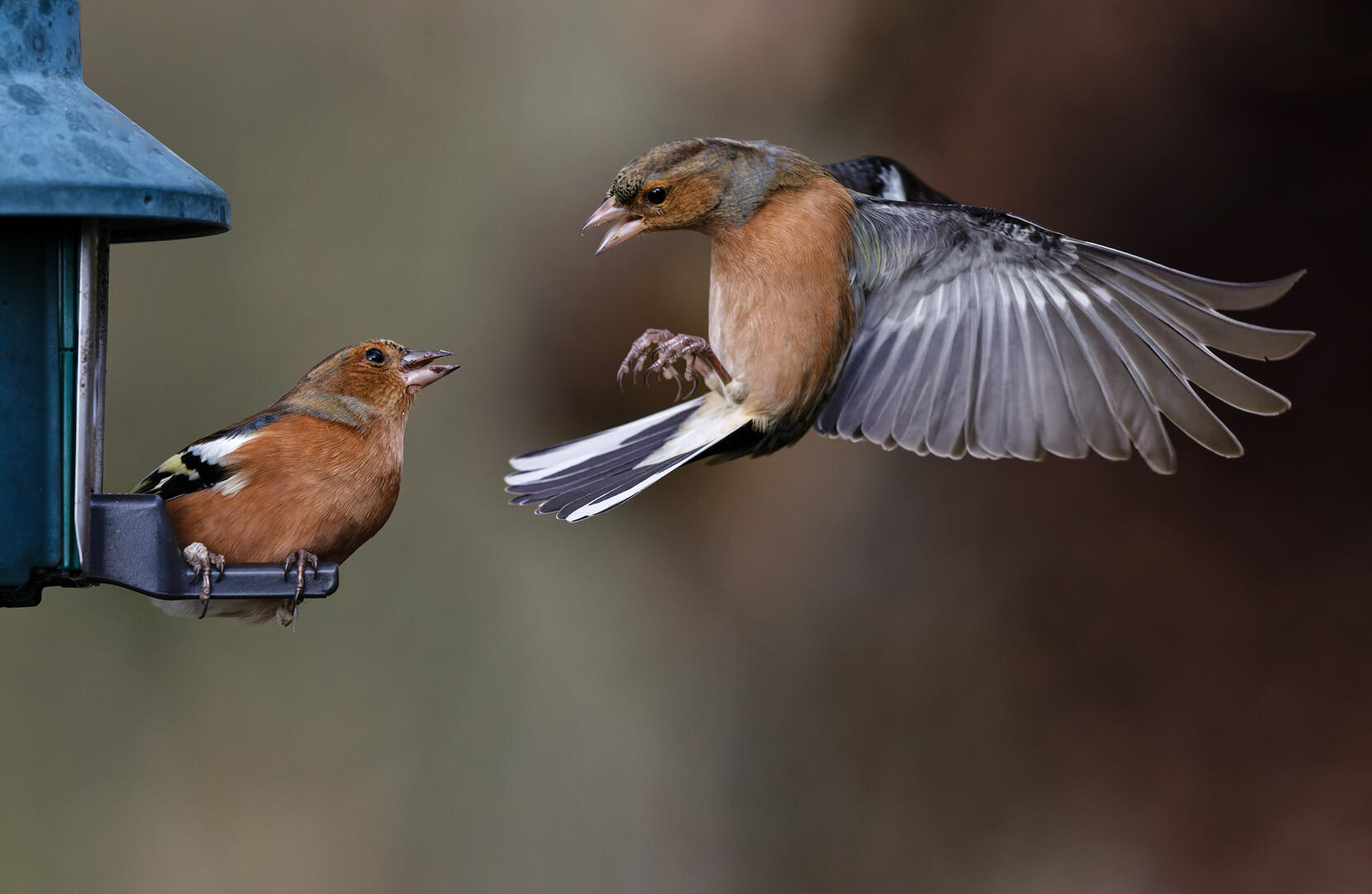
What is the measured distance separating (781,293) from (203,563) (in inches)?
54.3

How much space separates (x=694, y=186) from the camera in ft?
10.1

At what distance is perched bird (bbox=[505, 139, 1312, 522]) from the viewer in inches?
124

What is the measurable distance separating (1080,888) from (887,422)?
3751mm

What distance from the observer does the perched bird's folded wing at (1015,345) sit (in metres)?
3.53

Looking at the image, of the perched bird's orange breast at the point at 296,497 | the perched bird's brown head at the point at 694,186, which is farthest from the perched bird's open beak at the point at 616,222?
the perched bird's orange breast at the point at 296,497

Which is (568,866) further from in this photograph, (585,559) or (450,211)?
(450,211)

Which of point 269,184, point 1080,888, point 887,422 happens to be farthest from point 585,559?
point 887,422

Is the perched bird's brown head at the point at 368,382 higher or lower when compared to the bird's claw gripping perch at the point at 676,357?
lower

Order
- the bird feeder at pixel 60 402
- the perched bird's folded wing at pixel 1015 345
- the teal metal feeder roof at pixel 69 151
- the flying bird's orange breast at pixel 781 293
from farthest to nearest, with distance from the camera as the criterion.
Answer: the perched bird's folded wing at pixel 1015 345 < the flying bird's orange breast at pixel 781 293 < the bird feeder at pixel 60 402 < the teal metal feeder roof at pixel 69 151

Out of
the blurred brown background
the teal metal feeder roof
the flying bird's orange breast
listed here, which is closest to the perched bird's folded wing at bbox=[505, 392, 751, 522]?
the flying bird's orange breast

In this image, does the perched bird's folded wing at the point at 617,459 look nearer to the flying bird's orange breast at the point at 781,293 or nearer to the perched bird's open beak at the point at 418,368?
the flying bird's orange breast at the point at 781,293

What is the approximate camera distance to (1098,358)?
3.73m

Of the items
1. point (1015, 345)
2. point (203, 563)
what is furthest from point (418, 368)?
A: point (1015, 345)

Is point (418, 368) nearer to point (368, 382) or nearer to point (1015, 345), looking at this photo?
point (368, 382)
